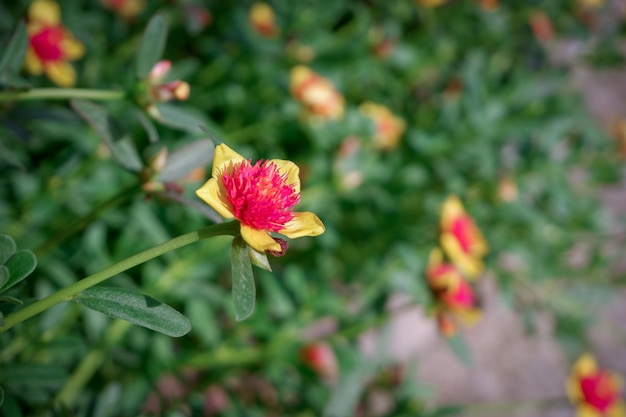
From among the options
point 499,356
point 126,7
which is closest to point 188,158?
point 126,7

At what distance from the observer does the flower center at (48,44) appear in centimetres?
104

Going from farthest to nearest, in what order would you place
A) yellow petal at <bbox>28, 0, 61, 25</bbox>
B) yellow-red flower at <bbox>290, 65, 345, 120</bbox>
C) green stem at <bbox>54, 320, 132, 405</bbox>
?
1. yellow-red flower at <bbox>290, 65, 345, 120</bbox>
2. yellow petal at <bbox>28, 0, 61, 25</bbox>
3. green stem at <bbox>54, 320, 132, 405</bbox>

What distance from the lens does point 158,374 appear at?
1104mm

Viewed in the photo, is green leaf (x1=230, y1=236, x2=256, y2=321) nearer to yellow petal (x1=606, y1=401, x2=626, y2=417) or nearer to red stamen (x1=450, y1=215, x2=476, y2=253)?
red stamen (x1=450, y1=215, x2=476, y2=253)

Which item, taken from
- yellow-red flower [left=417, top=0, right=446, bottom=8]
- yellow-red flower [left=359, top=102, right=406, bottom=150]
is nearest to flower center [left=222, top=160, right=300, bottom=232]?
yellow-red flower [left=359, top=102, right=406, bottom=150]

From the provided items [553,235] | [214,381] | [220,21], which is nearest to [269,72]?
[220,21]

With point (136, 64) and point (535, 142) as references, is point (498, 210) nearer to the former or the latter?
point (535, 142)

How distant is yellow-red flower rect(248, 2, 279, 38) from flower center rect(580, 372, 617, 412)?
1.21 metres

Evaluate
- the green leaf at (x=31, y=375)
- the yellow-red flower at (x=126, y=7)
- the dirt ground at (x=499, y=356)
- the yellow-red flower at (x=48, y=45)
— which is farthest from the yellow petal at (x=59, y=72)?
the dirt ground at (x=499, y=356)

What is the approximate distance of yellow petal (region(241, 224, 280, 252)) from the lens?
465 mm

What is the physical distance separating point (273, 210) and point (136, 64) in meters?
0.29

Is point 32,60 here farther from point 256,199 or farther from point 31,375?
point 256,199

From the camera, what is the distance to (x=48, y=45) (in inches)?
41.4

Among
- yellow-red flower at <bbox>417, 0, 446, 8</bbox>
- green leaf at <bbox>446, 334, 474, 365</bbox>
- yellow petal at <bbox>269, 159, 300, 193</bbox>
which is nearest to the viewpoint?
→ yellow petal at <bbox>269, 159, 300, 193</bbox>
